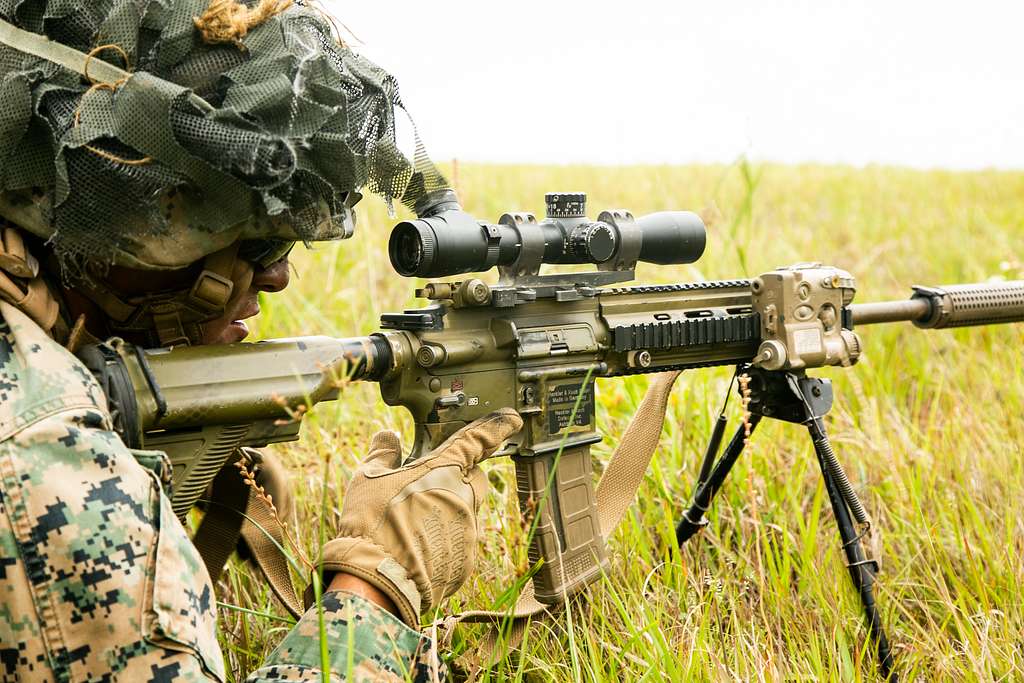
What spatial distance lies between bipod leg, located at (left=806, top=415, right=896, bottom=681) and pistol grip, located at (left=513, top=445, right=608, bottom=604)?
0.78 m

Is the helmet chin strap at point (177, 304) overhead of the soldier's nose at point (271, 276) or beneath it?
→ beneath

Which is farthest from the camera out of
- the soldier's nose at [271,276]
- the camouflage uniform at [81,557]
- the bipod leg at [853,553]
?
the bipod leg at [853,553]

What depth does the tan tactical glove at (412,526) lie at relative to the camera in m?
2.34

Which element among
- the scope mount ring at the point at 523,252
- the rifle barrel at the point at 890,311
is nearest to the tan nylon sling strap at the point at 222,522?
the scope mount ring at the point at 523,252

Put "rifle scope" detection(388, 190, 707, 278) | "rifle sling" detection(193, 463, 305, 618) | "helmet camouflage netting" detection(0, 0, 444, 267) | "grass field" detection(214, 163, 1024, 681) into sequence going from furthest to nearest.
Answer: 1. "rifle sling" detection(193, 463, 305, 618)
2. "grass field" detection(214, 163, 1024, 681)
3. "rifle scope" detection(388, 190, 707, 278)
4. "helmet camouflage netting" detection(0, 0, 444, 267)

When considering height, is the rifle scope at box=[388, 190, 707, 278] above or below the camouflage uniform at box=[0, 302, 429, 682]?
above

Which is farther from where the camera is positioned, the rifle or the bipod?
the bipod

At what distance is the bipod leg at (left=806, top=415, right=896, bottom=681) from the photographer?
3018mm

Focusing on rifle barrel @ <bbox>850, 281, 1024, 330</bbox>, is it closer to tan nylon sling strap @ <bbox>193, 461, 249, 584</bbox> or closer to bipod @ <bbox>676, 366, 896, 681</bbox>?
bipod @ <bbox>676, 366, 896, 681</bbox>

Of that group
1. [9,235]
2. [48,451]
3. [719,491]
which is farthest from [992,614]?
[9,235]

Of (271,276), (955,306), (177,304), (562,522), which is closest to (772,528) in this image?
(562,522)

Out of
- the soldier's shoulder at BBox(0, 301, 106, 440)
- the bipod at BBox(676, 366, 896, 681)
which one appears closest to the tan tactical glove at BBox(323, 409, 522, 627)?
the soldier's shoulder at BBox(0, 301, 106, 440)

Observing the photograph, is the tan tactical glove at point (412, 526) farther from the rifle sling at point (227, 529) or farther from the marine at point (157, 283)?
the rifle sling at point (227, 529)

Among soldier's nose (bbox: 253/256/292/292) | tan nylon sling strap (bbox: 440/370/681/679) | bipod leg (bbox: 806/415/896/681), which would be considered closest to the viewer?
soldier's nose (bbox: 253/256/292/292)
